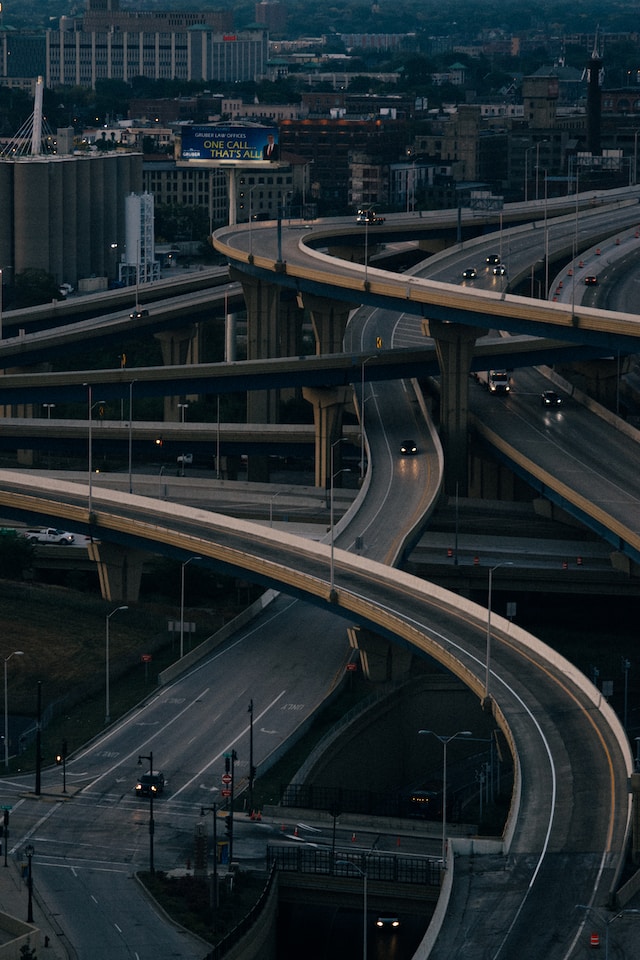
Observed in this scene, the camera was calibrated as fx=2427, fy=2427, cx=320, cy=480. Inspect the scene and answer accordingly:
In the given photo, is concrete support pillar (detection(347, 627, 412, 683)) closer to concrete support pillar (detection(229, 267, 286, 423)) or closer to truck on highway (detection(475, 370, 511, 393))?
truck on highway (detection(475, 370, 511, 393))

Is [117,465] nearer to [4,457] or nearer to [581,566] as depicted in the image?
[4,457]

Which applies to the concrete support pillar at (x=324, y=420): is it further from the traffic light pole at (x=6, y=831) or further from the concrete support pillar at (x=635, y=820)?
the concrete support pillar at (x=635, y=820)

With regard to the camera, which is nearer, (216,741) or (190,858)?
(190,858)

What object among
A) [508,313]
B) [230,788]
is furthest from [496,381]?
[230,788]

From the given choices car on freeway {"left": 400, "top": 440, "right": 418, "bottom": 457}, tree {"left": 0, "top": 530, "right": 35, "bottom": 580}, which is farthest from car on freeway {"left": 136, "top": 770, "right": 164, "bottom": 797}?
car on freeway {"left": 400, "top": 440, "right": 418, "bottom": 457}

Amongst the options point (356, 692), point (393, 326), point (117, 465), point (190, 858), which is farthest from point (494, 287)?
point (190, 858)
